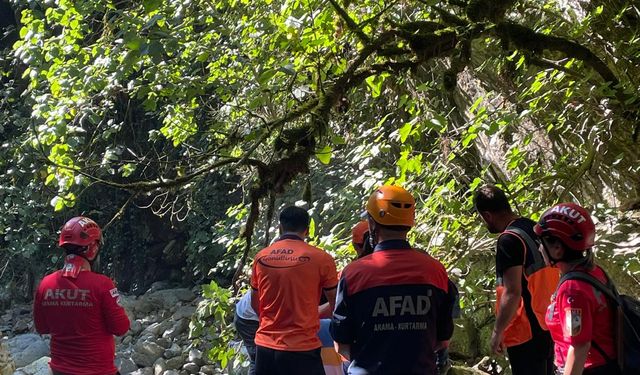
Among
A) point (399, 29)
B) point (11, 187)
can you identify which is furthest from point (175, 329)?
point (399, 29)

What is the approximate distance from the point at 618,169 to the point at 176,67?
4038 mm

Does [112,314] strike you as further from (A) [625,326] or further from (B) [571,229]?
(A) [625,326]

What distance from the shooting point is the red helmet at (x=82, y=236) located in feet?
13.3

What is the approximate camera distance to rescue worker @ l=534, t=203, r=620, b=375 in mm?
2680

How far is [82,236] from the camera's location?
406 centimetres

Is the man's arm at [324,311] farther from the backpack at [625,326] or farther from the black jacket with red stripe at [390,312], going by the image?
the backpack at [625,326]

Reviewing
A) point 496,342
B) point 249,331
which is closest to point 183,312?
point 249,331

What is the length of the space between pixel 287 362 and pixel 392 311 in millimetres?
1601

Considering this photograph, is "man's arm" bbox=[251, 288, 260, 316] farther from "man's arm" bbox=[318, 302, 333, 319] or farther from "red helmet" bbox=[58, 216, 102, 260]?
"red helmet" bbox=[58, 216, 102, 260]

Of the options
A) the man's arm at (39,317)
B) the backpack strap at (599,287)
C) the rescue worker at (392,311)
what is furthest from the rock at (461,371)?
the man's arm at (39,317)

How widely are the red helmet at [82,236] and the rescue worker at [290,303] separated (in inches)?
38.4

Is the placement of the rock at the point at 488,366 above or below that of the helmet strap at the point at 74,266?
below

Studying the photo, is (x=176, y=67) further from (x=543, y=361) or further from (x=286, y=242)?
(x=543, y=361)

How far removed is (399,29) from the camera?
13.7ft
